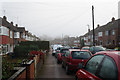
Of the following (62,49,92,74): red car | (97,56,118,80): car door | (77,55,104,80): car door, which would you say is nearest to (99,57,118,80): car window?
(97,56,118,80): car door

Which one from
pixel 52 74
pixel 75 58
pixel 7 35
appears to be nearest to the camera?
pixel 75 58

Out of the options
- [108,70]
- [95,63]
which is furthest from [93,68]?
[108,70]

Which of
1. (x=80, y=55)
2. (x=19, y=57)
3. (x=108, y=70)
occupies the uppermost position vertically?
(x=108, y=70)

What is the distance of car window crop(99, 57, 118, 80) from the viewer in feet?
7.55

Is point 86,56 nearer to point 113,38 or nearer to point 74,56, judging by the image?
point 74,56

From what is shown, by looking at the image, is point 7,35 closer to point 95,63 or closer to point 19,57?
point 19,57

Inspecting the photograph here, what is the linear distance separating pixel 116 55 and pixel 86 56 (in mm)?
4514

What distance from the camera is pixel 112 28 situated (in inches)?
1331

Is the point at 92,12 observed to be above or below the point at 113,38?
above

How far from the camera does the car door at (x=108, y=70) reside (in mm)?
2290

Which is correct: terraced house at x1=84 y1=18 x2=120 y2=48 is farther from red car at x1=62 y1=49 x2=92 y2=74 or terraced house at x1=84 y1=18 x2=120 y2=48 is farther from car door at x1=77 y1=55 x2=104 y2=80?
car door at x1=77 y1=55 x2=104 y2=80

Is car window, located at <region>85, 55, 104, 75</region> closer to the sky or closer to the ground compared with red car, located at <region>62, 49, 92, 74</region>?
closer to the sky

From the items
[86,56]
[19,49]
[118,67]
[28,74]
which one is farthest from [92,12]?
[118,67]

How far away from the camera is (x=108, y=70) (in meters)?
2.50
